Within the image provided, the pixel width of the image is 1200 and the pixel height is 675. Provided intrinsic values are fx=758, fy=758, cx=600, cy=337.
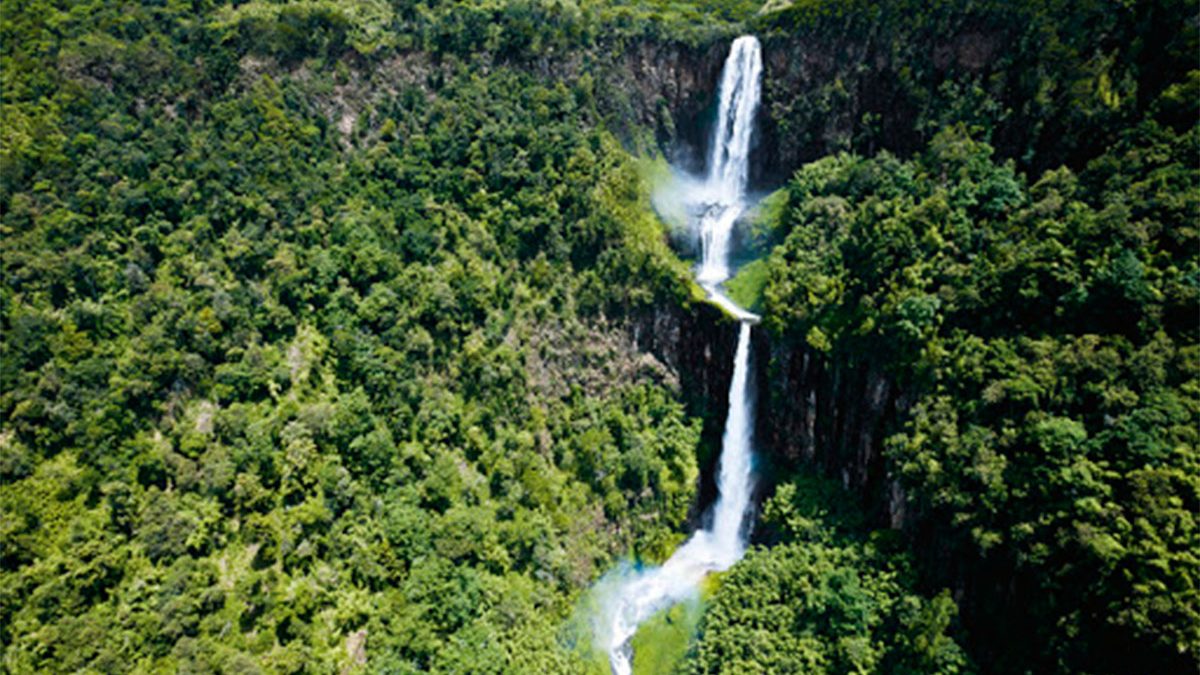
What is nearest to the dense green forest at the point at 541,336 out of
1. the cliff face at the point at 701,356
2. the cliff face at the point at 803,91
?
the cliff face at the point at 803,91

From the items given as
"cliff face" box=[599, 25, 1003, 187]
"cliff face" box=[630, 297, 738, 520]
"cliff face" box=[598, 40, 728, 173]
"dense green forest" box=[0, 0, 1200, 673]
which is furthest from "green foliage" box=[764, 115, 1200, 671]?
"cliff face" box=[598, 40, 728, 173]

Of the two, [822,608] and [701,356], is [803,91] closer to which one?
[701,356]

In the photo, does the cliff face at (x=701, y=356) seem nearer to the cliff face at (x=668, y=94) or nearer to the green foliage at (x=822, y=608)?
the green foliage at (x=822, y=608)

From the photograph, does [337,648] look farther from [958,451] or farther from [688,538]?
[958,451]

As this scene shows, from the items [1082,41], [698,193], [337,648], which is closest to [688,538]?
[337,648]

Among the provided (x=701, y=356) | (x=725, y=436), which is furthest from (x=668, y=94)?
(x=725, y=436)

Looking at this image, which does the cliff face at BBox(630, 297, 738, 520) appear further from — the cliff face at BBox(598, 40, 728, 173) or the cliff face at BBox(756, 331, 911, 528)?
the cliff face at BBox(598, 40, 728, 173)
